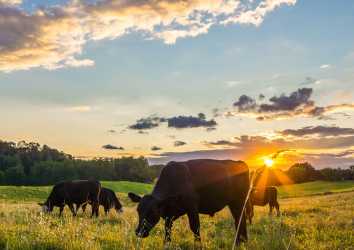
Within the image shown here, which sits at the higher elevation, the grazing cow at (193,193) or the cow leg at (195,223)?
the grazing cow at (193,193)

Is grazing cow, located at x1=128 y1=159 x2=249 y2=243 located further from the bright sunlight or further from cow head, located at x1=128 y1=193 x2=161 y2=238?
the bright sunlight

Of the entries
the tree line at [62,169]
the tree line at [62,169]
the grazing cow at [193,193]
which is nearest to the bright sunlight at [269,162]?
the grazing cow at [193,193]

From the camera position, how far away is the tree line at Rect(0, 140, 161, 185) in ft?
476

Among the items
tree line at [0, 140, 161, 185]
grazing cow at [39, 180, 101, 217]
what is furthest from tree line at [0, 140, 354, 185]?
grazing cow at [39, 180, 101, 217]

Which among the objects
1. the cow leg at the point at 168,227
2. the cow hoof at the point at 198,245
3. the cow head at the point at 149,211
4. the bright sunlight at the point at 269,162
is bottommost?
the cow hoof at the point at 198,245

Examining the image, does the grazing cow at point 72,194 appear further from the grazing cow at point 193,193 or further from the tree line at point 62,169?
the tree line at point 62,169

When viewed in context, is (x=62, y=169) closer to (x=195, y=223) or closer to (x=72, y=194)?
(x=72, y=194)

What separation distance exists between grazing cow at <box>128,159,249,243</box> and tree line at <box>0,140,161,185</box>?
134316 millimetres

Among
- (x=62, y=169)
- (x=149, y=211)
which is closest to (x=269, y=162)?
(x=149, y=211)

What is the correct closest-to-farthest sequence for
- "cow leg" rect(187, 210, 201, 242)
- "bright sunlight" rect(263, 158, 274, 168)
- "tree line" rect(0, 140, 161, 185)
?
"bright sunlight" rect(263, 158, 274, 168)
"cow leg" rect(187, 210, 201, 242)
"tree line" rect(0, 140, 161, 185)

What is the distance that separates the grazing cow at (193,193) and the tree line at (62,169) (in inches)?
5288

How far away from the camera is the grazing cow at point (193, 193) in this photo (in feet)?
35.8

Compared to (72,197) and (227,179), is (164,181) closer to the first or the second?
(227,179)

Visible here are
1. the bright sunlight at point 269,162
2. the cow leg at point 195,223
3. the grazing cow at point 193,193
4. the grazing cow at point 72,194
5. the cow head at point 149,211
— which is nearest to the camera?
the bright sunlight at point 269,162
